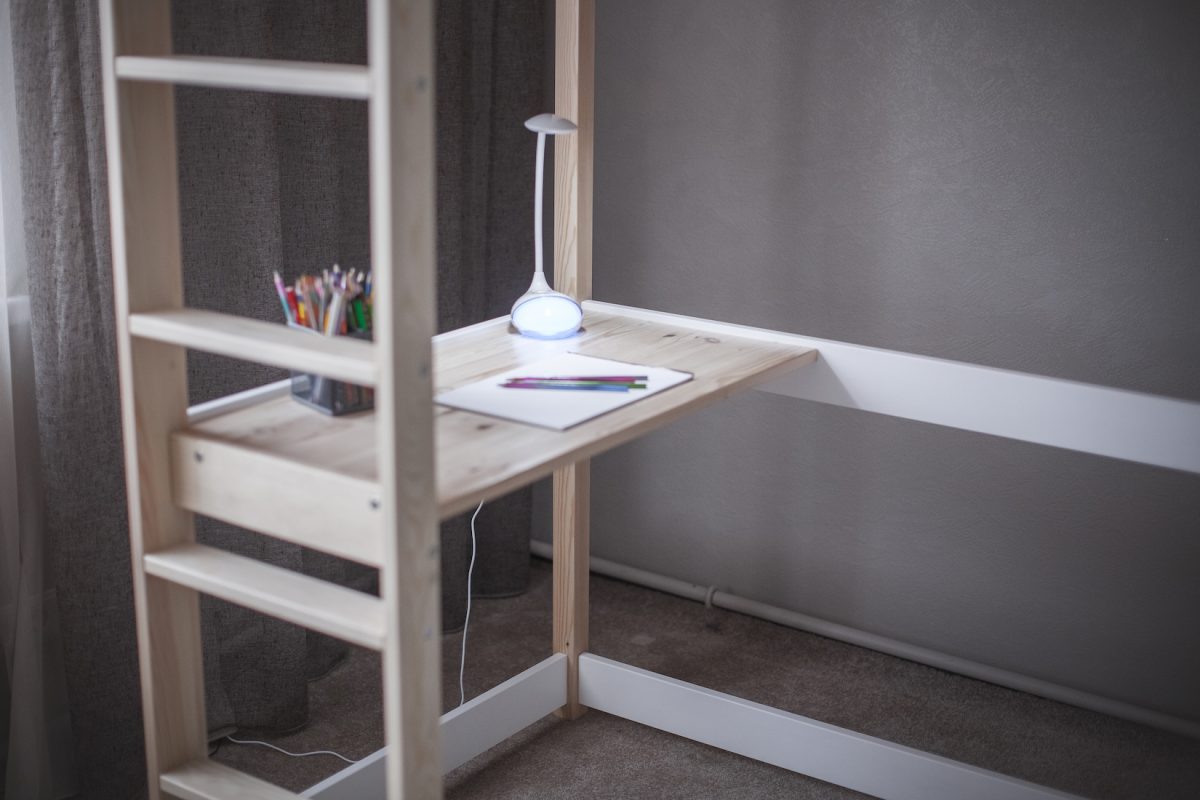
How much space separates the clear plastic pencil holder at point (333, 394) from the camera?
165cm

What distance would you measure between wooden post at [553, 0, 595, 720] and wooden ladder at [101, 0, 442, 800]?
28.5 inches

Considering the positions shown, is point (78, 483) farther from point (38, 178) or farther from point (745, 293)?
point (745, 293)

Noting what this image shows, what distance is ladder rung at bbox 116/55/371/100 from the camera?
126 centimetres

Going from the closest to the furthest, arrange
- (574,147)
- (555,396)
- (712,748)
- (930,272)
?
(555,396) → (574,147) → (712,748) → (930,272)

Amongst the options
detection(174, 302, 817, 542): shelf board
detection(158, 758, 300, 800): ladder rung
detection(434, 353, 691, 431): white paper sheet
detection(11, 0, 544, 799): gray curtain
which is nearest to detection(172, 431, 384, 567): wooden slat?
detection(174, 302, 817, 542): shelf board

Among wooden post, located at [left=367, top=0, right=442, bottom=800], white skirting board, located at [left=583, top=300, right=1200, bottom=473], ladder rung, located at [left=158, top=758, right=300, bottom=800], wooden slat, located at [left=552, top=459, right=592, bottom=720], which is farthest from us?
wooden slat, located at [left=552, top=459, right=592, bottom=720]

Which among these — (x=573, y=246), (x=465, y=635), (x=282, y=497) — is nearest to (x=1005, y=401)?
(x=573, y=246)

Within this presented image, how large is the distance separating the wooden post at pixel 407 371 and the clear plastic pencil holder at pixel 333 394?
0.33 m

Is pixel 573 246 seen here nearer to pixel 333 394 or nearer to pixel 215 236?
pixel 215 236

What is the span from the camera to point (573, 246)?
89.7 inches

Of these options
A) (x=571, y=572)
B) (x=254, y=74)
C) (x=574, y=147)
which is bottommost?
(x=571, y=572)

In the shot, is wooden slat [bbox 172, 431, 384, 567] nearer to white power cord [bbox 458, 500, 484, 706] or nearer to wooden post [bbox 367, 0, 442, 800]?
wooden post [bbox 367, 0, 442, 800]

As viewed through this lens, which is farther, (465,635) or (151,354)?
(465,635)

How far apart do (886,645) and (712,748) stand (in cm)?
56
